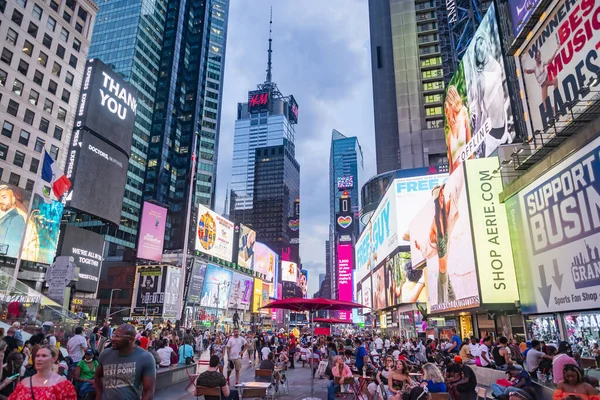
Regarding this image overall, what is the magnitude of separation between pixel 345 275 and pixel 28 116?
101 m

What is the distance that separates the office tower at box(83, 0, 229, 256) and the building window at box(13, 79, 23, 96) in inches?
1649

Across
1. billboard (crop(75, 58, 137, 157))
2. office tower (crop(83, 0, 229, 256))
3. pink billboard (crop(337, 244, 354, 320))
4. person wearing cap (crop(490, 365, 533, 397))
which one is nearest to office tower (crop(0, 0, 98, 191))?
billboard (crop(75, 58, 137, 157))

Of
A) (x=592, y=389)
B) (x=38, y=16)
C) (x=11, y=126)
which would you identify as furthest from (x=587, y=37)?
(x=38, y=16)

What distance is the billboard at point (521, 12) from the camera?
20.1 m

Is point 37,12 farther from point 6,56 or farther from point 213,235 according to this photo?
point 213,235

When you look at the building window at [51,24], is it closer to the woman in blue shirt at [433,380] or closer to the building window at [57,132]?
the building window at [57,132]

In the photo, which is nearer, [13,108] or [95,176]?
[13,108]

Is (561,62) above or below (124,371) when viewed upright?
above

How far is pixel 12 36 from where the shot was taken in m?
42.2

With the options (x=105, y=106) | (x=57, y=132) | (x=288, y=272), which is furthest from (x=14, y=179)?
(x=288, y=272)

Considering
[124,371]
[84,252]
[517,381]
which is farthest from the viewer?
[84,252]

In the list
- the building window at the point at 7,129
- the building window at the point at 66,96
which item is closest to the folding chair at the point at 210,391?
the building window at the point at 7,129

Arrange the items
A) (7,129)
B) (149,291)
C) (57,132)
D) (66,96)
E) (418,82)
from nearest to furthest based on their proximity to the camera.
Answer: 1. (7,129)
2. (57,132)
3. (66,96)
4. (149,291)
5. (418,82)

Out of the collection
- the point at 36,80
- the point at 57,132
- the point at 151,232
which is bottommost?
the point at 151,232
